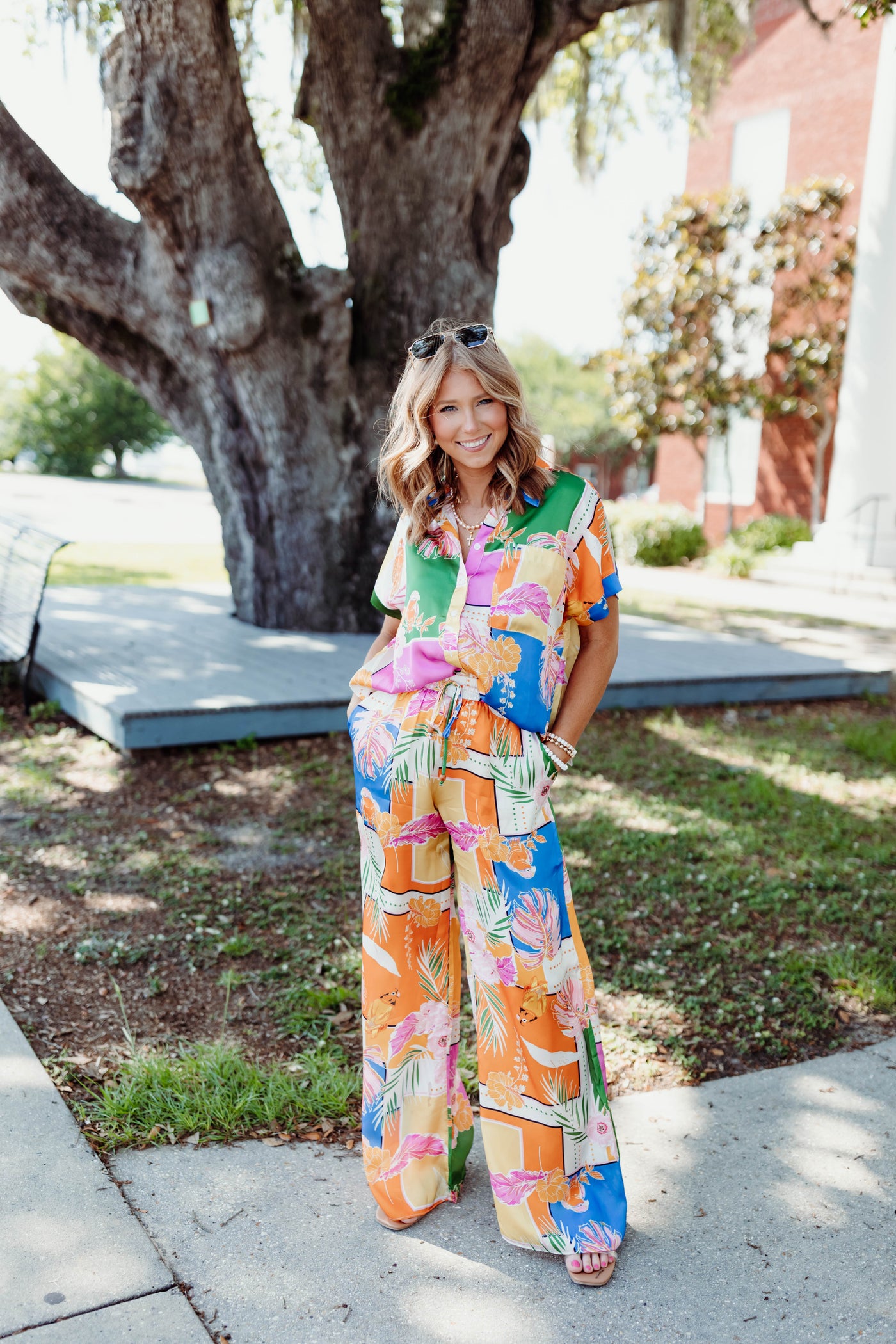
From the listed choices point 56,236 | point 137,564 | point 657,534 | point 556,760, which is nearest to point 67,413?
point 137,564

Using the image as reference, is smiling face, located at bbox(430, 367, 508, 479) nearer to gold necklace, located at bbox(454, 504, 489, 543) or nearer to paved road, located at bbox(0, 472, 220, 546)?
gold necklace, located at bbox(454, 504, 489, 543)

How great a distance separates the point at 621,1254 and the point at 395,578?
1517 mm

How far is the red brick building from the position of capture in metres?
16.8

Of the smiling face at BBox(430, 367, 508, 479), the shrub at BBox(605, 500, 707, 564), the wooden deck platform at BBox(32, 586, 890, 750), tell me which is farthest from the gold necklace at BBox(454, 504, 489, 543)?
the shrub at BBox(605, 500, 707, 564)

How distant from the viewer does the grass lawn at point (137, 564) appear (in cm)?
1198

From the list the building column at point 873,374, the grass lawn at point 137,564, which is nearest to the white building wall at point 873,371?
the building column at point 873,374

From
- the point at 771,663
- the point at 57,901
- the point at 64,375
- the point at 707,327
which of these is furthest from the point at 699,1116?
the point at 64,375

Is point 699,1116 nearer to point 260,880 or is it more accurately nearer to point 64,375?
point 260,880

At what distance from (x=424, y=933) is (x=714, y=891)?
2.40 meters

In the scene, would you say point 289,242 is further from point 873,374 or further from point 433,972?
point 873,374

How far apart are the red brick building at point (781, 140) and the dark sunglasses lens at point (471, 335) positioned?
16134 millimetres

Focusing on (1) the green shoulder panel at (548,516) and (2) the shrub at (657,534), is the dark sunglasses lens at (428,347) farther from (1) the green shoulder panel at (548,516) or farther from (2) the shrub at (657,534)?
(2) the shrub at (657,534)

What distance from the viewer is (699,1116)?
2.79 m

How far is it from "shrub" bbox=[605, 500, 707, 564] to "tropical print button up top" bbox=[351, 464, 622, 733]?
45.8 feet
